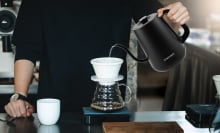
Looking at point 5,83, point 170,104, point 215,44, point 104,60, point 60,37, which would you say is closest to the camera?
point 104,60

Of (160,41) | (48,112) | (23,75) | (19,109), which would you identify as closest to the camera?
(160,41)

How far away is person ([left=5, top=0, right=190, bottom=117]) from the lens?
1.83 m

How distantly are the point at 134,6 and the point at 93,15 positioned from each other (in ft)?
0.62

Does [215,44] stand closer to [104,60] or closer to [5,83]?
[5,83]

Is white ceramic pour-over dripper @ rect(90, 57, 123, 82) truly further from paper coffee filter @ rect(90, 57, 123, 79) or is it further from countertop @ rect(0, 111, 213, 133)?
countertop @ rect(0, 111, 213, 133)

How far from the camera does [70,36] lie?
1831mm

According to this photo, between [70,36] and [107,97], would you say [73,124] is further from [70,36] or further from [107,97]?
[70,36]

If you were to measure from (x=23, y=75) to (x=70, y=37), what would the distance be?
0.26m

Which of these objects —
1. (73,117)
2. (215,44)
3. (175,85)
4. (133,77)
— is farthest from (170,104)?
(73,117)

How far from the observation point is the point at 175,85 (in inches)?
155

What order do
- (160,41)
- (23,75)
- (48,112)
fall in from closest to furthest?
(160,41)
(48,112)
(23,75)

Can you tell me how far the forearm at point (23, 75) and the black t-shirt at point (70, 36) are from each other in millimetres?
29

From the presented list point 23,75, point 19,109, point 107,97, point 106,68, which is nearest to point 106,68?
point 106,68

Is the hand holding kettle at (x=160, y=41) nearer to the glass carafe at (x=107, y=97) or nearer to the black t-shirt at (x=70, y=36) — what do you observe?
the glass carafe at (x=107, y=97)
